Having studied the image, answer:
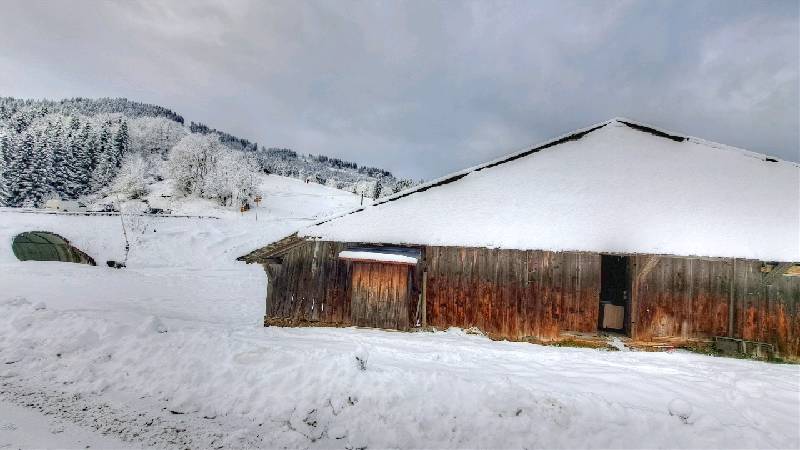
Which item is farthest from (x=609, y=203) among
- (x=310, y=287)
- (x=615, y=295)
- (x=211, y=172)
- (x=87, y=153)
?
(x=87, y=153)

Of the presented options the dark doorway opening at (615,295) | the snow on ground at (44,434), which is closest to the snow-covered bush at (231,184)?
the dark doorway opening at (615,295)

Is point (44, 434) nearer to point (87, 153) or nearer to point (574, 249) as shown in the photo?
point (574, 249)

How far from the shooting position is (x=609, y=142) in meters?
12.0

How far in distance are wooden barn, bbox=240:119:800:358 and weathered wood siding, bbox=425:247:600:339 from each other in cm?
3

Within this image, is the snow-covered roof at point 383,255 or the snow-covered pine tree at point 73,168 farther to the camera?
the snow-covered pine tree at point 73,168

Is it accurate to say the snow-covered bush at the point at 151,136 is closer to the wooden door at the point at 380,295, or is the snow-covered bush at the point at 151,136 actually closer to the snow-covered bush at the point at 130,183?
the snow-covered bush at the point at 130,183

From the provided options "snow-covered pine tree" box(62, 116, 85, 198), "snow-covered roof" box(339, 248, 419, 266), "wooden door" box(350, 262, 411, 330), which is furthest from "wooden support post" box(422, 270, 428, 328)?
"snow-covered pine tree" box(62, 116, 85, 198)

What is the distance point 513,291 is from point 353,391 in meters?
6.69

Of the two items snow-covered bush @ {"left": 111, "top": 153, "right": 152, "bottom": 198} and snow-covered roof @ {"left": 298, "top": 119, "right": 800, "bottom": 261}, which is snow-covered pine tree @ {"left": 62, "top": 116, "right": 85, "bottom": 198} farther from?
snow-covered roof @ {"left": 298, "top": 119, "right": 800, "bottom": 261}

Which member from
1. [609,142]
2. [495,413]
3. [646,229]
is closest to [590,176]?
[609,142]

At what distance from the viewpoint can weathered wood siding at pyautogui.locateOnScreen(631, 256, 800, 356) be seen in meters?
10.3

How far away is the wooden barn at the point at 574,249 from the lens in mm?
10320

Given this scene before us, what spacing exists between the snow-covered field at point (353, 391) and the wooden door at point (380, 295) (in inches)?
29.9

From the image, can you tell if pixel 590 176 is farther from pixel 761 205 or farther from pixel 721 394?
pixel 721 394
